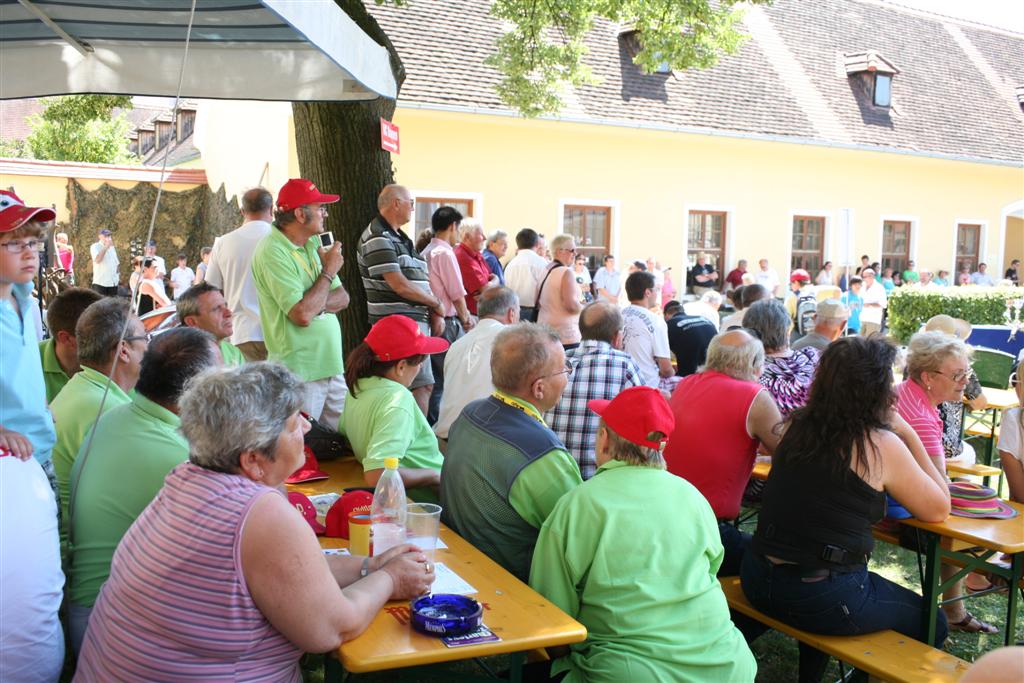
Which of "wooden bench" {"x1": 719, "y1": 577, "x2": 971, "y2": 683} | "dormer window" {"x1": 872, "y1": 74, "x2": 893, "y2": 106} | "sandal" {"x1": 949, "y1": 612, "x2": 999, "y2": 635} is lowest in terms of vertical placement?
"sandal" {"x1": 949, "y1": 612, "x2": 999, "y2": 635}

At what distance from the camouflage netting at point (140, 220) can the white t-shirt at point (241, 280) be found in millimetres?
13436

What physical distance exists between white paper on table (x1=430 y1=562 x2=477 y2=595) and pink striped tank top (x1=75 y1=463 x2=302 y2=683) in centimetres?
49

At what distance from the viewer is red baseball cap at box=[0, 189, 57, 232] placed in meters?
2.94

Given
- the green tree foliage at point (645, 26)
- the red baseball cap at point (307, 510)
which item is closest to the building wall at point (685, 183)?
the green tree foliage at point (645, 26)

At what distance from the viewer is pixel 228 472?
2186 millimetres

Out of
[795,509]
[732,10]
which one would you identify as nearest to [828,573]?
[795,509]

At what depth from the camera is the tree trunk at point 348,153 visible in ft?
20.0

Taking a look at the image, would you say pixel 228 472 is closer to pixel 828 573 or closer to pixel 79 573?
pixel 79 573

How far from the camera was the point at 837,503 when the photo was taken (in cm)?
316

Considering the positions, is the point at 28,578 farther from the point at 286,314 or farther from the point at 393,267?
the point at 393,267

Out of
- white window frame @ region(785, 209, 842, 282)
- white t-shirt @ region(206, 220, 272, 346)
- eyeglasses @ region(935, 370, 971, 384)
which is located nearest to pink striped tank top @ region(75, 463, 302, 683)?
eyeglasses @ region(935, 370, 971, 384)

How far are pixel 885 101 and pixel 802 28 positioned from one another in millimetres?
2731

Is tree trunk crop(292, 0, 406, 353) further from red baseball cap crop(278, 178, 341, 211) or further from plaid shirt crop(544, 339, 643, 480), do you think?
plaid shirt crop(544, 339, 643, 480)

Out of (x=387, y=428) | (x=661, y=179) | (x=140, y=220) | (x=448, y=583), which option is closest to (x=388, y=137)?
(x=387, y=428)
